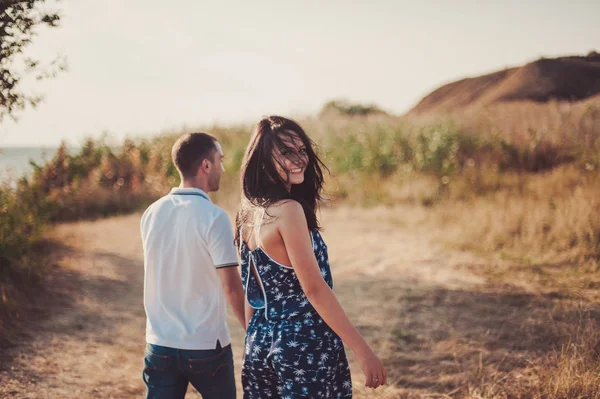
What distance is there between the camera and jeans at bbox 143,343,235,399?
2.20 meters

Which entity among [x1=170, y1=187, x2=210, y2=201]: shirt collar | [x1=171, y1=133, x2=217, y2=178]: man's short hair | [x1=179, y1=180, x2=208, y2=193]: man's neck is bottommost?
[x1=170, y1=187, x2=210, y2=201]: shirt collar

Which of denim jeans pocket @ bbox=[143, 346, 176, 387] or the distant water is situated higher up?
the distant water

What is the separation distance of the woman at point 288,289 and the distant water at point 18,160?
418 centimetres

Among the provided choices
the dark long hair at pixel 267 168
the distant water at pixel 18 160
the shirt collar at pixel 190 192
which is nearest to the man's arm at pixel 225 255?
the shirt collar at pixel 190 192

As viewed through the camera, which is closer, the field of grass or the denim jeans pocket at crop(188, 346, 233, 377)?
the denim jeans pocket at crop(188, 346, 233, 377)

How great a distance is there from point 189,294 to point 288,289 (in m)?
0.59

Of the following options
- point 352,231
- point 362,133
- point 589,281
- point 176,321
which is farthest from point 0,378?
point 362,133

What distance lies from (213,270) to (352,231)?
296 inches

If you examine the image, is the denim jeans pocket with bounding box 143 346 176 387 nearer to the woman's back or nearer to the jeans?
the jeans

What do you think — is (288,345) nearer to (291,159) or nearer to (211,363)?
(211,363)

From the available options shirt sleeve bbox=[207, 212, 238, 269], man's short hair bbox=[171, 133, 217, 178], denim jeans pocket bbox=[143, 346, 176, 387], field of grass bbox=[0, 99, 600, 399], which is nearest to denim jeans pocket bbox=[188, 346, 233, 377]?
denim jeans pocket bbox=[143, 346, 176, 387]

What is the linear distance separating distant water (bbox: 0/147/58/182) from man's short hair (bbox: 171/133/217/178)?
136 inches

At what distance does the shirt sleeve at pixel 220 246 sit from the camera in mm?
2172

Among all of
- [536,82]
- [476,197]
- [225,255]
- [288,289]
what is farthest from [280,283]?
[476,197]
